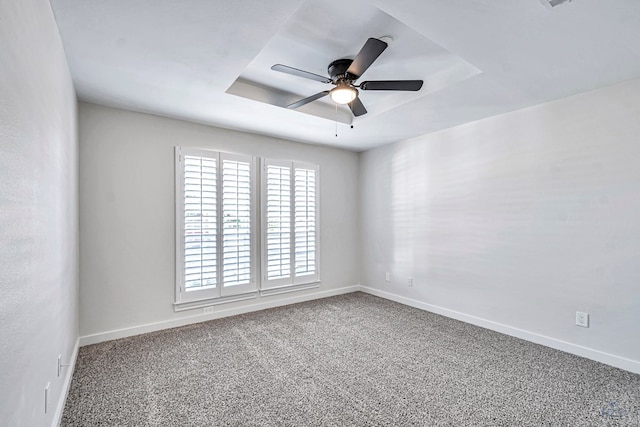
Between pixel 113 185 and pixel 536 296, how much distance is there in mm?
4442

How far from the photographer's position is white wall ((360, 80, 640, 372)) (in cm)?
260

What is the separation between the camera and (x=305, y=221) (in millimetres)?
4551

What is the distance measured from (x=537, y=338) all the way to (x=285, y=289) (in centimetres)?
296

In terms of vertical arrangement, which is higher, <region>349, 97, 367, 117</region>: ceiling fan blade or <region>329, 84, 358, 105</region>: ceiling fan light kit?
<region>349, 97, 367, 117</region>: ceiling fan blade

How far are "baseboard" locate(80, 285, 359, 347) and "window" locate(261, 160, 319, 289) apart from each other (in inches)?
8.8

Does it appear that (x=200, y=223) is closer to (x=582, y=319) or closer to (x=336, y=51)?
(x=336, y=51)

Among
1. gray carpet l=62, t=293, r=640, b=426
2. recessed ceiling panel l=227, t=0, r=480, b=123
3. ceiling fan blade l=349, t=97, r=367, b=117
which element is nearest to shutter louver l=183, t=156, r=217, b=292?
gray carpet l=62, t=293, r=640, b=426

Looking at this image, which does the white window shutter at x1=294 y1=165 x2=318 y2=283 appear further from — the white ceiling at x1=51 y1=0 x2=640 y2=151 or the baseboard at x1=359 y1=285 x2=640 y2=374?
the baseboard at x1=359 y1=285 x2=640 y2=374

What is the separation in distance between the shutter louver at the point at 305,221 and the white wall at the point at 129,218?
1.03 meters

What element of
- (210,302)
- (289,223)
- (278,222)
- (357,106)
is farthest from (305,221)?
(357,106)

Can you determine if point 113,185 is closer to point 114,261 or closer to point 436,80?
point 114,261

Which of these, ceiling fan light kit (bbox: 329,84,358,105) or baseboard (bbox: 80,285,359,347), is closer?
ceiling fan light kit (bbox: 329,84,358,105)

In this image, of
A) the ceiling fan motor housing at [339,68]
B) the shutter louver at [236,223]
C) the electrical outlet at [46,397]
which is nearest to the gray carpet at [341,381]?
the electrical outlet at [46,397]

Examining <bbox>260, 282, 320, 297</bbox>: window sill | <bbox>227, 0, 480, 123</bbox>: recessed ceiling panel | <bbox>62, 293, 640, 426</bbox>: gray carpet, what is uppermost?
<bbox>227, 0, 480, 123</bbox>: recessed ceiling panel
